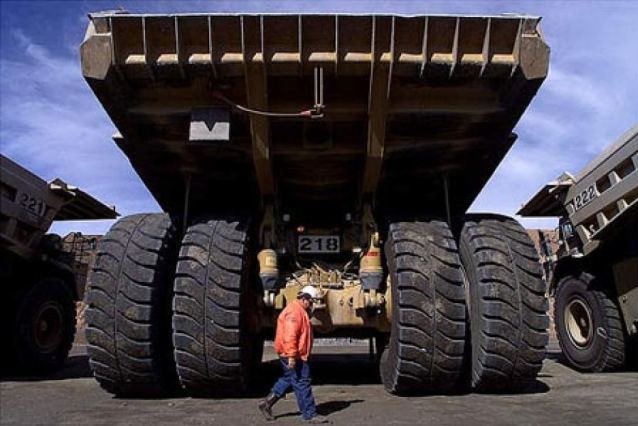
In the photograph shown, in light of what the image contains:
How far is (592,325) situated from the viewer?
8453 millimetres

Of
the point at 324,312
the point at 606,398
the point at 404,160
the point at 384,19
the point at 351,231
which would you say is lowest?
the point at 606,398

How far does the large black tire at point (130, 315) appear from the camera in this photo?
6.02 m

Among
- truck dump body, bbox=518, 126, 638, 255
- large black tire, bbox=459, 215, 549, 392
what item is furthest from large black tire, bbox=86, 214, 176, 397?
truck dump body, bbox=518, 126, 638, 255

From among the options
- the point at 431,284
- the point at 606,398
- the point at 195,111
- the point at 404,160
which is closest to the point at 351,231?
the point at 404,160

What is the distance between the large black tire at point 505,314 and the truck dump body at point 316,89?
113 cm

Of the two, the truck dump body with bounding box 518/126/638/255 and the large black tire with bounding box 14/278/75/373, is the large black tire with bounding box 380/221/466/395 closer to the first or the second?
the truck dump body with bounding box 518/126/638/255

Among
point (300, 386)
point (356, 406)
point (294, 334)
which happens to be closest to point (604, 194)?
point (356, 406)

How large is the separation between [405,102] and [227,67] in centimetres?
156

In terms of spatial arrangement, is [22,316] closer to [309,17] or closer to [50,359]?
[50,359]

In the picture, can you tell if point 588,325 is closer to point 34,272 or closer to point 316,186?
point 316,186

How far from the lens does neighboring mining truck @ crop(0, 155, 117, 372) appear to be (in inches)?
311

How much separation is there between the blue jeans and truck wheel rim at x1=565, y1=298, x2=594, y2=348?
188 inches

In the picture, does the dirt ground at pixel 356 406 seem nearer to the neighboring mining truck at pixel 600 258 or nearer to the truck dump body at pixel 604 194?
the neighboring mining truck at pixel 600 258

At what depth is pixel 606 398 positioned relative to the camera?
5969 mm
